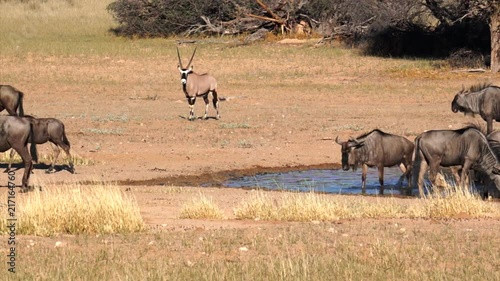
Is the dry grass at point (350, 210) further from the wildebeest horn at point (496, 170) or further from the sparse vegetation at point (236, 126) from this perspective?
the sparse vegetation at point (236, 126)

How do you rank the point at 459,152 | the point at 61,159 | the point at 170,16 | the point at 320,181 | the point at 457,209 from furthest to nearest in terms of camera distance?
the point at 170,16
the point at 61,159
the point at 320,181
the point at 459,152
the point at 457,209

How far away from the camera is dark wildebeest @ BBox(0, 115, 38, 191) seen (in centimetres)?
1655

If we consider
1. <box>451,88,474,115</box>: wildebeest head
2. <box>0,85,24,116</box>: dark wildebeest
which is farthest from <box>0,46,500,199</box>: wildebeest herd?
<box>451,88,474,115</box>: wildebeest head

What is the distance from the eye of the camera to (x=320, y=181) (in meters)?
19.7

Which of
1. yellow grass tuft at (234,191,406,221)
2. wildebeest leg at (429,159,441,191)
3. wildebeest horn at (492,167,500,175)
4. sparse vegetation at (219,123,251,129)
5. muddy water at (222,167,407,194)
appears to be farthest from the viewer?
sparse vegetation at (219,123,251,129)

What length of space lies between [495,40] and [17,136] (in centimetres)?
2265

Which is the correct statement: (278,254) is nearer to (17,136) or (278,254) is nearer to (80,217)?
(80,217)

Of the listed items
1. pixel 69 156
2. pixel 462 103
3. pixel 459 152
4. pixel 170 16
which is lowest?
pixel 170 16

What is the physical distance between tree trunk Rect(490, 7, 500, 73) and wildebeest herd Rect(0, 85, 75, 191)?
58.3ft

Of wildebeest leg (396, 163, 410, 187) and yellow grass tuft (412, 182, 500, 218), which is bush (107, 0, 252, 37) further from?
yellow grass tuft (412, 182, 500, 218)

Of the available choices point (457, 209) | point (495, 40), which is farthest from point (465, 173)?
point (495, 40)

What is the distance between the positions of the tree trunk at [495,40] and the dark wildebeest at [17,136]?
22188 millimetres

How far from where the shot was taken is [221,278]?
991cm

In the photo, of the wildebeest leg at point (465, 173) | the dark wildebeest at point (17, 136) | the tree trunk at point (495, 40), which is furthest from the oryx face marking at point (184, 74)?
the tree trunk at point (495, 40)
